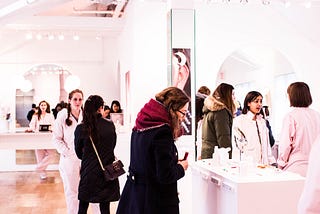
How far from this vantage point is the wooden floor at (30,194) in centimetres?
592

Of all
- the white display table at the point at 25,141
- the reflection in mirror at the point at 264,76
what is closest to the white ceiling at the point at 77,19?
the white display table at the point at 25,141

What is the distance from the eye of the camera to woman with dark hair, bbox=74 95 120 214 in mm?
3895

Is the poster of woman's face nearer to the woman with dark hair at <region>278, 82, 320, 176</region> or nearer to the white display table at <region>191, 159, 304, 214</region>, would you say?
the woman with dark hair at <region>278, 82, 320, 176</region>

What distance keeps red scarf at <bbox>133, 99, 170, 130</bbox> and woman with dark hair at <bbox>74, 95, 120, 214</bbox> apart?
1.19m

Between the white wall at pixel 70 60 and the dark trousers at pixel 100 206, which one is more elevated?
the white wall at pixel 70 60

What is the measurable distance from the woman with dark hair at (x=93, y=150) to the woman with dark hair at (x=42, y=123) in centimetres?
485

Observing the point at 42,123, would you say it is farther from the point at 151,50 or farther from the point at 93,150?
the point at 93,150

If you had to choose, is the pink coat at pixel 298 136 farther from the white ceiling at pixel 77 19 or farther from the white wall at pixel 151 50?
the white ceiling at pixel 77 19

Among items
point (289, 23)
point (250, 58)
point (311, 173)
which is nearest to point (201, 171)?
point (311, 173)

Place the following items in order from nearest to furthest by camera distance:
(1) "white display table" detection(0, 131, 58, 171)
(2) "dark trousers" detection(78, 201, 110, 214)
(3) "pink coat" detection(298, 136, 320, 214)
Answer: (3) "pink coat" detection(298, 136, 320, 214), (2) "dark trousers" detection(78, 201, 110, 214), (1) "white display table" detection(0, 131, 58, 171)

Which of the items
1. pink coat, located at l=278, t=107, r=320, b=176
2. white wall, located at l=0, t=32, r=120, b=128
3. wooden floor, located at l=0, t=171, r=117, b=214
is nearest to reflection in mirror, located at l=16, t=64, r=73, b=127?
white wall, located at l=0, t=32, r=120, b=128

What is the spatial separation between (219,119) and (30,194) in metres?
4.19

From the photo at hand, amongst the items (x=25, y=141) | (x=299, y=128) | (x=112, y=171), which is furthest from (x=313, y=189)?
(x=25, y=141)

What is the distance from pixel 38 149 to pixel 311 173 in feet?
24.7
